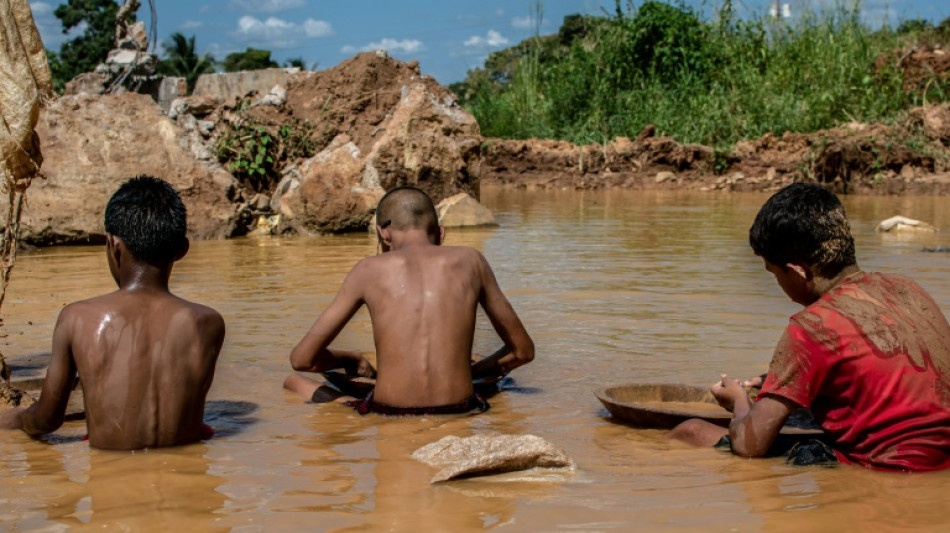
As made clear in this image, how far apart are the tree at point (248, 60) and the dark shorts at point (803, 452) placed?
54383mm

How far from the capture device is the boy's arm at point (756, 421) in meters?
3.57

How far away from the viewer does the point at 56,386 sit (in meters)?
3.79

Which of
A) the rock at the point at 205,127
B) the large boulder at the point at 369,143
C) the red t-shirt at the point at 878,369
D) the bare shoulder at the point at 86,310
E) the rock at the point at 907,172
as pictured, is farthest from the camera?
the rock at the point at 907,172

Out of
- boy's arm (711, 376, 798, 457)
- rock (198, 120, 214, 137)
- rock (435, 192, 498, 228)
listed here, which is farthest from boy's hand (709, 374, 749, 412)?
rock (198, 120, 214, 137)

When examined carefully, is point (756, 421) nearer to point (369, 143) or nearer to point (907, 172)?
point (369, 143)

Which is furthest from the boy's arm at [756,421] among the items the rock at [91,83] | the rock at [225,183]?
the rock at [91,83]

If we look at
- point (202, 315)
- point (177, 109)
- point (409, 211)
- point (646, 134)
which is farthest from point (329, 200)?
point (646, 134)

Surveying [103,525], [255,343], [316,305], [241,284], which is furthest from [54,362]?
[241,284]

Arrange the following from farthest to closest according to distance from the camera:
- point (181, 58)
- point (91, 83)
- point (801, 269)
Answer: point (181, 58) < point (91, 83) < point (801, 269)

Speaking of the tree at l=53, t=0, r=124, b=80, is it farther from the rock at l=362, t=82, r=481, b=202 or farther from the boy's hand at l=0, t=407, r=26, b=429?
the boy's hand at l=0, t=407, r=26, b=429

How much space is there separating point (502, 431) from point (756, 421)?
3.68 ft

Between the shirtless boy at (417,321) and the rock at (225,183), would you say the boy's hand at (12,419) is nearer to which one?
the shirtless boy at (417,321)

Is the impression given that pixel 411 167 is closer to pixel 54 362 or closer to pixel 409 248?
pixel 409 248

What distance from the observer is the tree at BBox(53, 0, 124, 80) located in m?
47.7
